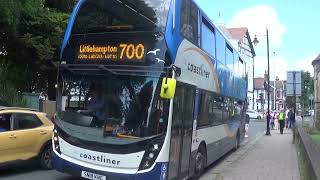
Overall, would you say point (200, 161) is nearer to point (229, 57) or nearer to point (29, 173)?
point (29, 173)

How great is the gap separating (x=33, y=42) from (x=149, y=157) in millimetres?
14781

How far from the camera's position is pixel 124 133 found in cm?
980

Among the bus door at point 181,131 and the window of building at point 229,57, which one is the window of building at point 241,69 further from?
the bus door at point 181,131

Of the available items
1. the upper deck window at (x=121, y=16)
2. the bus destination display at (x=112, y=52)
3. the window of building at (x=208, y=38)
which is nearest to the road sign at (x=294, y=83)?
the window of building at (x=208, y=38)

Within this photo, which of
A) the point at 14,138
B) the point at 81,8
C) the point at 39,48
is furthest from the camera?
the point at 39,48

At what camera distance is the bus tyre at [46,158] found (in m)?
13.3

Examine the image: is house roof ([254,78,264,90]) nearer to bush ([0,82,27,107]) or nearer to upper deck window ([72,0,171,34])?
bush ([0,82,27,107])

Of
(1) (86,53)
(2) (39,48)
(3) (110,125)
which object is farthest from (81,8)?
(2) (39,48)

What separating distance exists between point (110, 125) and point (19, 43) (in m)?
15.0

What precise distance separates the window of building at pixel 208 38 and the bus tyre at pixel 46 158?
4628 millimetres

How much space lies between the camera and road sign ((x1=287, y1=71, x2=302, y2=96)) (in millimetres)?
30562

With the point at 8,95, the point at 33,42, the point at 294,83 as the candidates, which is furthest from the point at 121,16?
the point at 294,83

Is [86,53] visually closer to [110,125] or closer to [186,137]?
[110,125]

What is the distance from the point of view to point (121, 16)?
419 inches
